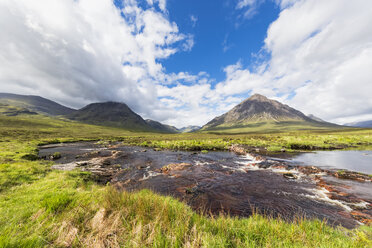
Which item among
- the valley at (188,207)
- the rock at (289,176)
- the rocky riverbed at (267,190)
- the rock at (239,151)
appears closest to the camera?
the valley at (188,207)

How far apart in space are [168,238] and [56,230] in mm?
3468

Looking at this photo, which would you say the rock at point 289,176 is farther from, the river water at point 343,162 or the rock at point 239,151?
the rock at point 239,151

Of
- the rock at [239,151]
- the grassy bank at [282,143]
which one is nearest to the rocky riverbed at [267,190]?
the rock at [239,151]

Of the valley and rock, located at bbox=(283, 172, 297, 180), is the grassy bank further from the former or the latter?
the valley

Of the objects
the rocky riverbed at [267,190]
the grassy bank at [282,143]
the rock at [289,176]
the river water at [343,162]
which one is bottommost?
the rocky riverbed at [267,190]

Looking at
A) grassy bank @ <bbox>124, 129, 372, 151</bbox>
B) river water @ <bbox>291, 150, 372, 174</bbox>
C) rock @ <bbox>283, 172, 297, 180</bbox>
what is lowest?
rock @ <bbox>283, 172, 297, 180</bbox>

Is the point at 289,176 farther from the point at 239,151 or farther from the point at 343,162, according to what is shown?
the point at 239,151

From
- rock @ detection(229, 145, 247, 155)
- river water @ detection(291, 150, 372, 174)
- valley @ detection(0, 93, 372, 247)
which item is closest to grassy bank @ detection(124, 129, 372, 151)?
rock @ detection(229, 145, 247, 155)

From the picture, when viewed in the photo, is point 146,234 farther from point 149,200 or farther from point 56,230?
point 56,230

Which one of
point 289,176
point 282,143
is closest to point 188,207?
point 289,176

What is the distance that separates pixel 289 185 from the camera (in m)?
13.1

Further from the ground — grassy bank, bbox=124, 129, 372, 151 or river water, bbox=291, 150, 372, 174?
grassy bank, bbox=124, 129, 372, 151

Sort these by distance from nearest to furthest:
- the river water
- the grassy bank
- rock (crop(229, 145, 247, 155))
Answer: the river water
rock (crop(229, 145, 247, 155))
the grassy bank

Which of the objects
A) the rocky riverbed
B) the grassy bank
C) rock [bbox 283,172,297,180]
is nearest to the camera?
the rocky riverbed
